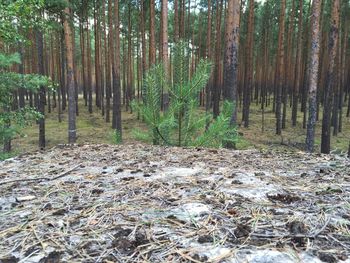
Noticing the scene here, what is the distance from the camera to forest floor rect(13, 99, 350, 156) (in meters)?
14.7

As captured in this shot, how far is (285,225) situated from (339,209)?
19.4 inches

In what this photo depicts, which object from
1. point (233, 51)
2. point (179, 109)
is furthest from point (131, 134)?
point (179, 109)

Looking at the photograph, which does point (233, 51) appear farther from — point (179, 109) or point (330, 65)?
point (330, 65)

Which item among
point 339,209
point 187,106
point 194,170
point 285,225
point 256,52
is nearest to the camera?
point 285,225

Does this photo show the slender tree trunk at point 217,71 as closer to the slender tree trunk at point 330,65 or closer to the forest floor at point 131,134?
the forest floor at point 131,134

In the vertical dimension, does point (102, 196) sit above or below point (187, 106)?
below

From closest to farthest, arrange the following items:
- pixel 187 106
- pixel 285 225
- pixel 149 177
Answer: pixel 285 225 → pixel 149 177 → pixel 187 106

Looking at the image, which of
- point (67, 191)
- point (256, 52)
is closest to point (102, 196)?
point (67, 191)

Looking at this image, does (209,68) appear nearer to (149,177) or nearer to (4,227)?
(149,177)

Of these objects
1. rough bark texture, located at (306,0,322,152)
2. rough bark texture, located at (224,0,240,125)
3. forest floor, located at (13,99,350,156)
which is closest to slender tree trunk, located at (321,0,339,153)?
rough bark texture, located at (306,0,322,152)

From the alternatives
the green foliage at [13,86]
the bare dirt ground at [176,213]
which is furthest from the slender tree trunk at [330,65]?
the green foliage at [13,86]

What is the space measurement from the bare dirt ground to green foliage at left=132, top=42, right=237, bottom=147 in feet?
6.87

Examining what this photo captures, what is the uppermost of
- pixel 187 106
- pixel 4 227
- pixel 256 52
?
pixel 256 52

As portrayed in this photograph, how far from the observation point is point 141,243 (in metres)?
1.54
